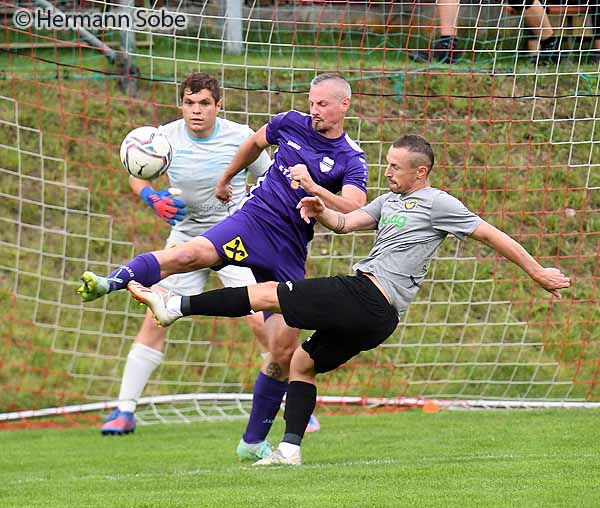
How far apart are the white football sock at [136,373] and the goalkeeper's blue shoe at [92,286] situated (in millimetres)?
2613

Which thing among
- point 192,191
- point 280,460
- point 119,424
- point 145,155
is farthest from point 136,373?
point 280,460

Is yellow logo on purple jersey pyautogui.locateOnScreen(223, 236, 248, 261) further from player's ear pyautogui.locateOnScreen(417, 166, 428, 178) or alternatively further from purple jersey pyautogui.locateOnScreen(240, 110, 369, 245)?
player's ear pyautogui.locateOnScreen(417, 166, 428, 178)

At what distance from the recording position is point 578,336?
1017cm

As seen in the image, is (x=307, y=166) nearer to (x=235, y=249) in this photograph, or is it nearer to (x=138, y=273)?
(x=235, y=249)

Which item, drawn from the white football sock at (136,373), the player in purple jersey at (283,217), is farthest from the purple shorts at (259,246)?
the white football sock at (136,373)

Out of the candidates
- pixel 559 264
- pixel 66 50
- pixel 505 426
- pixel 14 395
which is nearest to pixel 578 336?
pixel 559 264

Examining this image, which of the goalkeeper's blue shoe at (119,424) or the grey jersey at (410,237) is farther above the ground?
the grey jersey at (410,237)

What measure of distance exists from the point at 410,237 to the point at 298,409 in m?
1.16

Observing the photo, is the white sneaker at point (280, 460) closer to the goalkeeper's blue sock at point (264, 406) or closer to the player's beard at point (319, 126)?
the goalkeeper's blue sock at point (264, 406)

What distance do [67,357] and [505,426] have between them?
4.13 m

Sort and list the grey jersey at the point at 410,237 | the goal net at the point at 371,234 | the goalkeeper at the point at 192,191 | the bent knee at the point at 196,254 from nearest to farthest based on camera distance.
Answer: the grey jersey at the point at 410,237 → the bent knee at the point at 196,254 → the goalkeeper at the point at 192,191 → the goal net at the point at 371,234

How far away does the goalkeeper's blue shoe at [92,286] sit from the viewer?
5906mm

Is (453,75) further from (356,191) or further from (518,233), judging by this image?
(356,191)

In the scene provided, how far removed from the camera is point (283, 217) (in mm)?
6832
